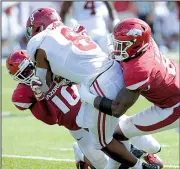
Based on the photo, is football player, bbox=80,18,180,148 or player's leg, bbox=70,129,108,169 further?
player's leg, bbox=70,129,108,169

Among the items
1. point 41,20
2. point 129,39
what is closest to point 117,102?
point 129,39

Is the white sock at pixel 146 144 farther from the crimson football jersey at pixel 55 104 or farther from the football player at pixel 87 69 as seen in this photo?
the crimson football jersey at pixel 55 104

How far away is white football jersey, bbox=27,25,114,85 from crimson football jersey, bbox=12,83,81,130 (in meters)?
0.35

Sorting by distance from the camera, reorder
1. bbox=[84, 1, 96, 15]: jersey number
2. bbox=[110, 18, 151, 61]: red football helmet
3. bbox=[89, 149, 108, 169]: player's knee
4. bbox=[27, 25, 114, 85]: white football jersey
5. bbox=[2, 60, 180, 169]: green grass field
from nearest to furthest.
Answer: bbox=[110, 18, 151, 61]: red football helmet, bbox=[27, 25, 114, 85]: white football jersey, bbox=[89, 149, 108, 169]: player's knee, bbox=[2, 60, 180, 169]: green grass field, bbox=[84, 1, 96, 15]: jersey number

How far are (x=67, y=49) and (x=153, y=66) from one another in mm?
681

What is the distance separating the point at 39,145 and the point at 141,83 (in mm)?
2784

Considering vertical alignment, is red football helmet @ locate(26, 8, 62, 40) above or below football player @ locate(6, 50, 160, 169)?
above

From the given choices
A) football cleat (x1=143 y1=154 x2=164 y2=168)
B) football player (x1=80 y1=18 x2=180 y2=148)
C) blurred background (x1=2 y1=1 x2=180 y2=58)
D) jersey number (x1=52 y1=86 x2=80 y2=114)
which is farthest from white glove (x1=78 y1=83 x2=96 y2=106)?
blurred background (x1=2 y1=1 x2=180 y2=58)

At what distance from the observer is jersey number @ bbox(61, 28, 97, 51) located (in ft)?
18.3

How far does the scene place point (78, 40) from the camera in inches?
221

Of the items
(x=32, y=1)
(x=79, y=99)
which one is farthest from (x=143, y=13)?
(x=79, y=99)

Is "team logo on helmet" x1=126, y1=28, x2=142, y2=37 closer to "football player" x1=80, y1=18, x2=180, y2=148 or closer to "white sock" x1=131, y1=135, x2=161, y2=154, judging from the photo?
"football player" x1=80, y1=18, x2=180, y2=148

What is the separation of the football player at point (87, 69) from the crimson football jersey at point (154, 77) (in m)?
0.18

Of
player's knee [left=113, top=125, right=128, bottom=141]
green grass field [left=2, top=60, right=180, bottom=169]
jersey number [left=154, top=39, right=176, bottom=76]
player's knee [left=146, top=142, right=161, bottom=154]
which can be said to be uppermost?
jersey number [left=154, top=39, right=176, bottom=76]
